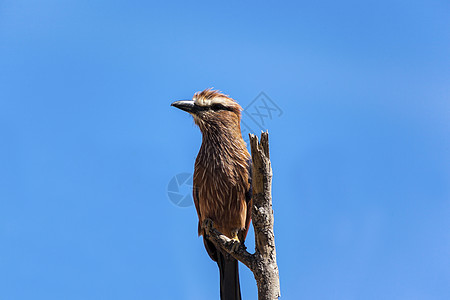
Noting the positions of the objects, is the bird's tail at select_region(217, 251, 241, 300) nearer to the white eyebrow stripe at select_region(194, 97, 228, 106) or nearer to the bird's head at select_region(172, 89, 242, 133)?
the bird's head at select_region(172, 89, 242, 133)

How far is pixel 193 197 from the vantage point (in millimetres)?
5285

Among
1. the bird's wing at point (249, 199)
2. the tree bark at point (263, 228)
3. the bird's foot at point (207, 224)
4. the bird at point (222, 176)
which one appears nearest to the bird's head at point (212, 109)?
the bird at point (222, 176)

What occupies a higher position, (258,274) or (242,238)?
(242,238)

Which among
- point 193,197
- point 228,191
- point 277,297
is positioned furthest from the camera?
point 193,197

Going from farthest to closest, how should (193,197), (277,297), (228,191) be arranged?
(193,197) < (228,191) < (277,297)

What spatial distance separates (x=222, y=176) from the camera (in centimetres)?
495

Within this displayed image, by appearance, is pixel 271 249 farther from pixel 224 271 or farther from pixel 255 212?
pixel 224 271

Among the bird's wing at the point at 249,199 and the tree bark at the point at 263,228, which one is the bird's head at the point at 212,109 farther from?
the tree bark at the point at 263,228

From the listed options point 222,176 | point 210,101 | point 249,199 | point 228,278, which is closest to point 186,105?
point 210,101

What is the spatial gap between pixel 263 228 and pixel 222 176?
1010mm

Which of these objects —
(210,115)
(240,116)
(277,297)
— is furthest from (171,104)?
(277,297)

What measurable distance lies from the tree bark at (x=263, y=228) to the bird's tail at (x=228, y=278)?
0.81 m

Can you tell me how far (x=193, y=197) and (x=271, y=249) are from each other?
56.4 inches

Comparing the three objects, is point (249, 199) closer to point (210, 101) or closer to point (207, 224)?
point (207, 224)
